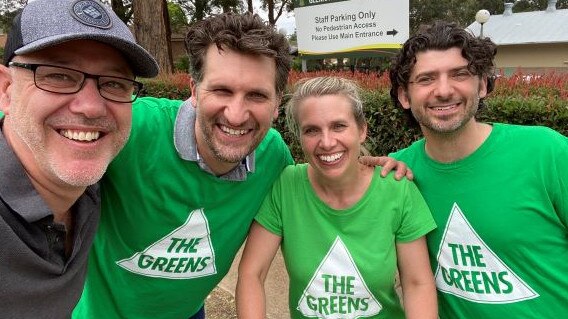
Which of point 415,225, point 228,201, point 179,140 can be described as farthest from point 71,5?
point 415,225

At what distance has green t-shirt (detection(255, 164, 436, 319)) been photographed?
6.82 feet

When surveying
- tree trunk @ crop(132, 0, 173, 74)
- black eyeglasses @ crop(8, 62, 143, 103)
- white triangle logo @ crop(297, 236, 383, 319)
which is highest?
tree trunk @ crop(132, 0, 173, 74)

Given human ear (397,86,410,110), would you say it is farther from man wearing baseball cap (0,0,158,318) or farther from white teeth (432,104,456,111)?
man wearing baseball cap (0,0,158,318)

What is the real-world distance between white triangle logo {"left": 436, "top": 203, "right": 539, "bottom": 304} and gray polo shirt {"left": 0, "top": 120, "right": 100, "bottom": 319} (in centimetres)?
160

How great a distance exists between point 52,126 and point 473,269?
1821mm

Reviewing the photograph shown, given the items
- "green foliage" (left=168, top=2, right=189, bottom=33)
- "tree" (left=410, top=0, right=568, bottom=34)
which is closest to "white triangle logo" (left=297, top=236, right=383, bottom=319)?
"green foliage" (left=168, top=2, right=189, bottom=33)

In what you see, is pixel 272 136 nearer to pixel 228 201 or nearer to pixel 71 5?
pixel 228 201

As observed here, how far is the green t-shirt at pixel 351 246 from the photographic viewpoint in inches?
81.9

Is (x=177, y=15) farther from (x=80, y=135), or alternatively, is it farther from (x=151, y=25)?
(x=80, y=135)

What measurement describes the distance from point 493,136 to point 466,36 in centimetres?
57

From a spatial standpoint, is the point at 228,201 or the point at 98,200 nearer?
the point at 98,200

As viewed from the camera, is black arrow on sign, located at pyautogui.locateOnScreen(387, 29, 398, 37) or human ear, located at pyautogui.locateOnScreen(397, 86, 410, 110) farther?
black arrow on sign, located at pyautogui.locateOnScreen(387, 29, 398, 37)

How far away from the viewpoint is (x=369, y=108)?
4789 mm

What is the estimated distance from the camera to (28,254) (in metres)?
1.45
